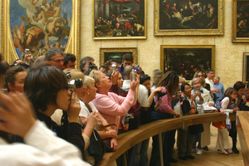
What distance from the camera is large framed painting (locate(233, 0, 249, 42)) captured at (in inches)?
683

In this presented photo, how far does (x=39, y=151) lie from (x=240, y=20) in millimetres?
17157

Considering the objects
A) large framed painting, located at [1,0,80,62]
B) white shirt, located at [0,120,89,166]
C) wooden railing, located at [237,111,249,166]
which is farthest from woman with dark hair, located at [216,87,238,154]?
white shirt, located at [0,120,89,166]

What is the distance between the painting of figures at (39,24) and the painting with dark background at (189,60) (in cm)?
484

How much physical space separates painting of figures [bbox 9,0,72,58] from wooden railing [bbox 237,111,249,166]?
12591 millimetres

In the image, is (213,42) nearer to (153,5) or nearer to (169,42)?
(169,42)

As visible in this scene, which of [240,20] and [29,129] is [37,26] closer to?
[240,20]

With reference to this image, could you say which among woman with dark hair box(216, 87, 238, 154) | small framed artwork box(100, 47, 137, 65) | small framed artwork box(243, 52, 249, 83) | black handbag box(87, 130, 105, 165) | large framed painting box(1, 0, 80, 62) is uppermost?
large framed painting box(1, 0, 80, 62)

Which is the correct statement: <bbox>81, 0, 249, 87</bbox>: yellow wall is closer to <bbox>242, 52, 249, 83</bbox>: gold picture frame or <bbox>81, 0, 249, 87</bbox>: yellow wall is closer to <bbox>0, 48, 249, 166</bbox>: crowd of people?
<bbox>242, 52, 249, 83</bbox>: gold picture frame

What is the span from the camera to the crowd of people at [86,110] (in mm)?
1481

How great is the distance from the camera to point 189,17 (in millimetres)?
17781

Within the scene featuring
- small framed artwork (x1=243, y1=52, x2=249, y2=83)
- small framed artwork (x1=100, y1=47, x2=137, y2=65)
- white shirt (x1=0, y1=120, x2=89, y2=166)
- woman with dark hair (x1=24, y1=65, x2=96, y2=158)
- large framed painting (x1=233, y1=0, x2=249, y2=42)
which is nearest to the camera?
white shirt (x1=0, y1=120, x2=89, y2=166)

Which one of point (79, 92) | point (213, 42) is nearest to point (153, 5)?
point (213, 42)

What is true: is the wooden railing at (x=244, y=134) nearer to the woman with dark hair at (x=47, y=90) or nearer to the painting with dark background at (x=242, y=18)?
the woman with dark hair at (x=47, y=90)

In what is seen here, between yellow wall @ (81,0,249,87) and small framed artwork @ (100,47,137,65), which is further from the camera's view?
small framed artwork @ (100,47,137,65)
